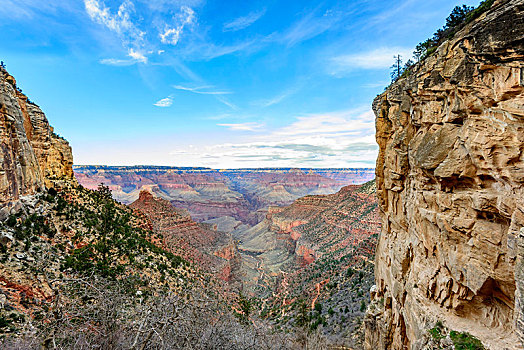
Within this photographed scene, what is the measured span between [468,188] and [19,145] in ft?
101

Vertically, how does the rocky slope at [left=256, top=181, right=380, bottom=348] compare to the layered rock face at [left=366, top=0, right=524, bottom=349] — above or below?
below

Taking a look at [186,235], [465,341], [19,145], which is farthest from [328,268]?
[19,145]

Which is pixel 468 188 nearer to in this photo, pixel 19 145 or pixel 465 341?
pixel 465 341

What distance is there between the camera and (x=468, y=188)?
8.93m

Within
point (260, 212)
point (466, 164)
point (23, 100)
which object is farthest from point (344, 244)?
point (260, 212)

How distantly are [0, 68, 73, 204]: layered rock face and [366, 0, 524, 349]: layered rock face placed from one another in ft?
89.4

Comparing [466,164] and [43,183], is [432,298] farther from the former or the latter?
[43,183]

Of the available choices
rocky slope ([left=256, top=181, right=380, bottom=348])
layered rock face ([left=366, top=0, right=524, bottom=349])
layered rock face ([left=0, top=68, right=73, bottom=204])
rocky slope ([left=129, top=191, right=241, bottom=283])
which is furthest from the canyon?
rocky slope ([left=129, top=191, right=241, bottom=283])

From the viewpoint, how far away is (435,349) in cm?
894

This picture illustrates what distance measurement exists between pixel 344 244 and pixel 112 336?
159 ft

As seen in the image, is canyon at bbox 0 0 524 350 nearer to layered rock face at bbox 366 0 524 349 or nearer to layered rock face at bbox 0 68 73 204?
layered rock face at bbox 366 0 524 349

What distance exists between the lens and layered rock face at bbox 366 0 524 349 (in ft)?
22.8

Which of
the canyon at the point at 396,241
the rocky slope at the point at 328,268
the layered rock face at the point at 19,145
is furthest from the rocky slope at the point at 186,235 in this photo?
the layered rock face at the point at 19,145

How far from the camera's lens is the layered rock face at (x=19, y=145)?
715 inches
